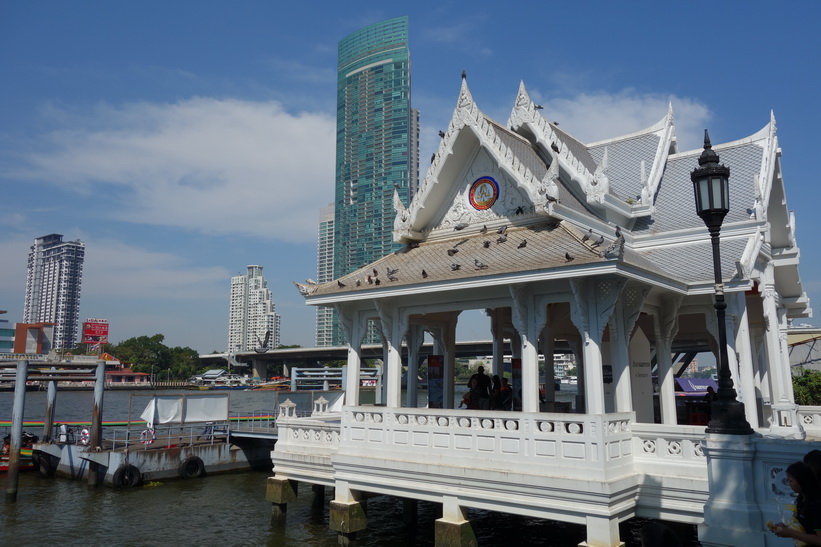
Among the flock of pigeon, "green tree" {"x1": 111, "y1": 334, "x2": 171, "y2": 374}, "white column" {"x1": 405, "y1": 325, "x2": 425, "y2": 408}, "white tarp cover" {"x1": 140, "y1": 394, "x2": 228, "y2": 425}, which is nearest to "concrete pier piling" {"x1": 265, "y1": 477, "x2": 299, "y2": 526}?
"white column" {"x1": 405, "y1": 325, "x2": 425, "y2": 408}

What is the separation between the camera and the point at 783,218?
19141 mm

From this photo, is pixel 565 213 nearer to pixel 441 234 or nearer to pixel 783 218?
pixel 441 234

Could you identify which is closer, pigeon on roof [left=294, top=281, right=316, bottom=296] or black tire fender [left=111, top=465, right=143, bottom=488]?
pigeon on roof [left=294, top=281, right=316, bottom=296]

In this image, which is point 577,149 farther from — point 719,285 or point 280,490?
point 280,490

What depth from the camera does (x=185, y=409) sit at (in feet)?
90.0

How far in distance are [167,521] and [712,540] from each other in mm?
15792

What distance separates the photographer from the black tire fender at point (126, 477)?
23391 mm

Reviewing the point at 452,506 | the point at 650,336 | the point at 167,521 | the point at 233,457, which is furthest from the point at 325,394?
the point at 452,506

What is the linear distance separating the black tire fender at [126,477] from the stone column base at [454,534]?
50.2 feet

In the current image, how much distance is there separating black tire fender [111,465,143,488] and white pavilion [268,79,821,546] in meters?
8.42

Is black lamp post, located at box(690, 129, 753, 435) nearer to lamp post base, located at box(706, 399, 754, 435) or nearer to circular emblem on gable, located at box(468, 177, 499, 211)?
lamp post base, located at box(706, 399, 754, 435)

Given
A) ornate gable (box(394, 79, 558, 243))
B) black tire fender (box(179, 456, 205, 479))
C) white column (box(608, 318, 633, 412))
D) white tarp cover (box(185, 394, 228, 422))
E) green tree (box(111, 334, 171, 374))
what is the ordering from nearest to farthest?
white column (box(608, 318, 633, 412)) → ornate gable (box(394, 79, 558, 243)) → black tire fender (box(179, 456, 205, 479)) → white tarp cover (box(185, 394, 228, 422)) → green tree (box(111, 334, 171, 374))

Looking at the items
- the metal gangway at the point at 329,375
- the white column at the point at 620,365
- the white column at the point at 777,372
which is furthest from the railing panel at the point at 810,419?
the metal gangway at the point at 329,375

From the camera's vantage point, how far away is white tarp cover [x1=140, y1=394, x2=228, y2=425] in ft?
86.8
